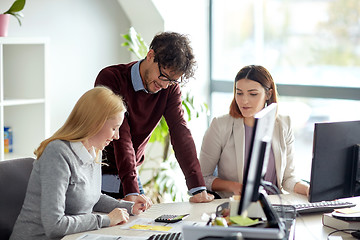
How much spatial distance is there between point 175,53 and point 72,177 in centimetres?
74

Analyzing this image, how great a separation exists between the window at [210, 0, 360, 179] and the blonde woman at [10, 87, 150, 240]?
239cm

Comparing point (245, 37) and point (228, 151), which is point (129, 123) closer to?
point (228, 151)

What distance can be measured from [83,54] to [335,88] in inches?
78.1

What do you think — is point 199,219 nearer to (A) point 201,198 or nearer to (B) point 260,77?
(A) point 201,198

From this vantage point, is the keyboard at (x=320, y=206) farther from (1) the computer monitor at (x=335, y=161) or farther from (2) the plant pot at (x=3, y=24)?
(2) the plant pot at (x=3, y=24)

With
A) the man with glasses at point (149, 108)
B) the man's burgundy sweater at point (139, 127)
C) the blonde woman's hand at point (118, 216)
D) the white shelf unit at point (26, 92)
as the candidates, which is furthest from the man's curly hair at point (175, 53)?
the white shelf unit at point (26, 92)

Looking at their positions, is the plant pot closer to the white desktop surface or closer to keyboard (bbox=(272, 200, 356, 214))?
the white desktop surface

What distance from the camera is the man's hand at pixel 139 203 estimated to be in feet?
7.84

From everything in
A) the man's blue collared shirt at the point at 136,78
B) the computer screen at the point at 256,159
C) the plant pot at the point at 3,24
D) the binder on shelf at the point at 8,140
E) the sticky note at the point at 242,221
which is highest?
the plant pot at the point at 3,24

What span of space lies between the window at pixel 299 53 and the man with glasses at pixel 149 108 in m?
1.78

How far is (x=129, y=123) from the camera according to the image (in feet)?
9.07

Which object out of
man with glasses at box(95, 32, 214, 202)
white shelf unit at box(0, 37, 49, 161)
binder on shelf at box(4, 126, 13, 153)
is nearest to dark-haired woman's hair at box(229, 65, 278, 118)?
man with glasses at box(95, 32, 214, 202)

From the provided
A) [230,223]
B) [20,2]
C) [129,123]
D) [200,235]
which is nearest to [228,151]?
[129,123]

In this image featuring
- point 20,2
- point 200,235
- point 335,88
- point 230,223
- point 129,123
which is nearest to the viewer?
point 200,235
